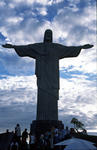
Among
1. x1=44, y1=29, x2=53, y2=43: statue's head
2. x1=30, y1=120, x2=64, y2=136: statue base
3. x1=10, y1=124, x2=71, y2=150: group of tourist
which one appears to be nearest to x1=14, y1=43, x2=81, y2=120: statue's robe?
x1=44, y1=29, x2=53, y2=43: statue's head

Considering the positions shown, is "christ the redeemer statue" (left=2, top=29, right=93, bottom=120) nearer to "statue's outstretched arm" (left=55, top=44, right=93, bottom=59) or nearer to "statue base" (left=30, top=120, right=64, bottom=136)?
"statue's outstretched arm" (left=55, top=44, right=93, bottom=59)

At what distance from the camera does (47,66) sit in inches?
802

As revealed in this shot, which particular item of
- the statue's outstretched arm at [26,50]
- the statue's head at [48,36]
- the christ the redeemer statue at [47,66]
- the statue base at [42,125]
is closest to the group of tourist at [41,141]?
the statue base at [42,125]

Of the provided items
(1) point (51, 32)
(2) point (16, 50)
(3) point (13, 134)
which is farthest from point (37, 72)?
(3) point (13, 134)

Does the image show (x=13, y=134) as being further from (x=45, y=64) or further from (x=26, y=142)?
(x=45, y=64)

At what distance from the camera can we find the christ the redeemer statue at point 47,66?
1925 centimetres

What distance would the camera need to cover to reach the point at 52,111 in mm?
19188

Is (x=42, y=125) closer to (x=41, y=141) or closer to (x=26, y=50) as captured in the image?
(x=41, y=141)

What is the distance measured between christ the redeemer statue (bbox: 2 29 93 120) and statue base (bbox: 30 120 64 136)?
72 cm

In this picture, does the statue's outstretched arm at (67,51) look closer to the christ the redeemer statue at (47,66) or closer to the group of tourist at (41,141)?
the christ the redeemer statue at (47,66)

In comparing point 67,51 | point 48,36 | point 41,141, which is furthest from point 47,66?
point 41,141

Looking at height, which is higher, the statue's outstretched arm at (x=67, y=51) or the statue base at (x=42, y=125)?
the statue's outstretched arm at (x=67, y=51)

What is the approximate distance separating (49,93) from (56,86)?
0.89 m

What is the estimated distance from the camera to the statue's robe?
1923 centimetres
